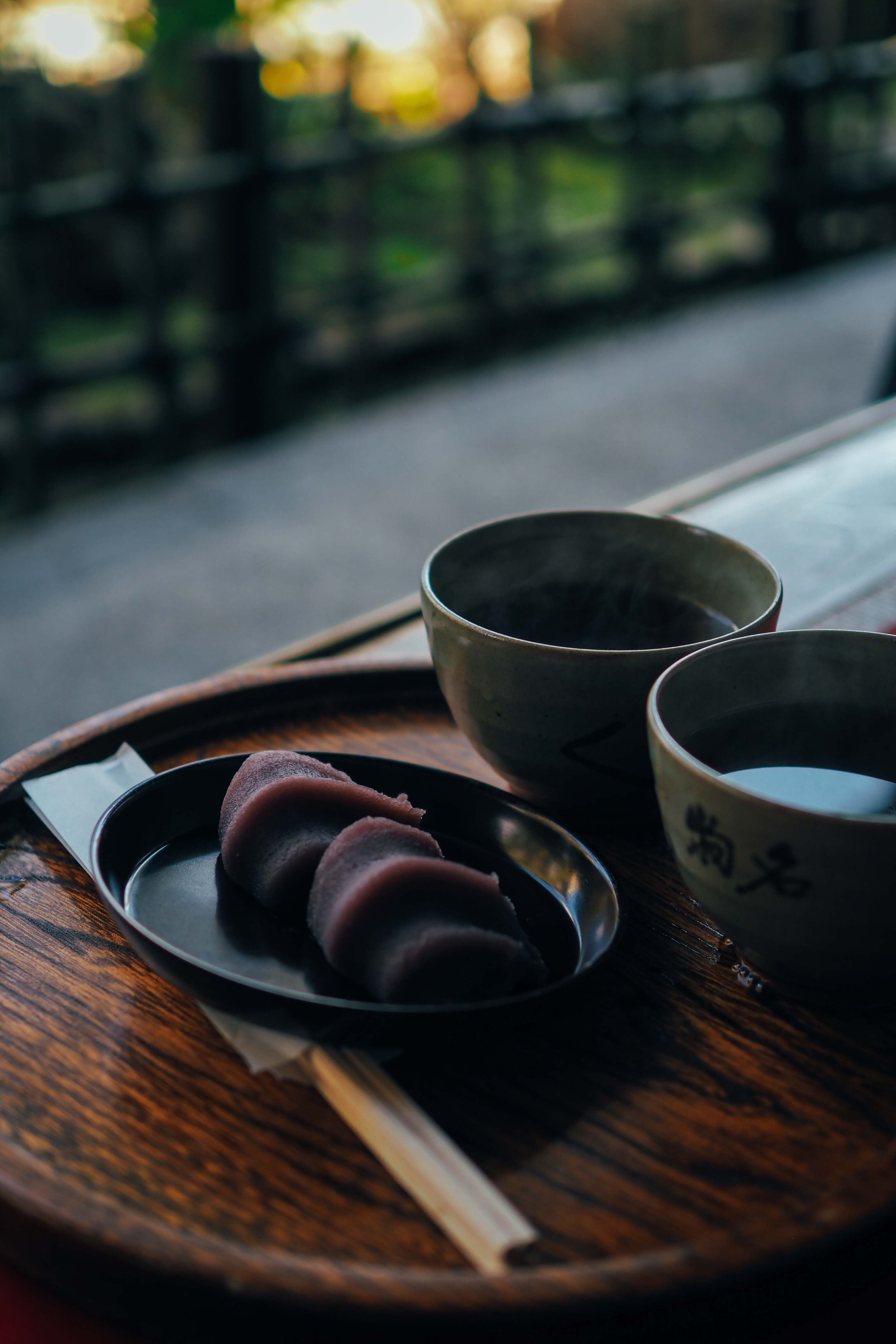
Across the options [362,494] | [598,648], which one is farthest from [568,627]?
[362,494]

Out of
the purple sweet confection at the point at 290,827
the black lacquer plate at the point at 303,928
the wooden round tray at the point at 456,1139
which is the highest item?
the purple sweet confection at the point at 290,827

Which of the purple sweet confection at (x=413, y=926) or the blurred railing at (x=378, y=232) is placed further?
the blurred railing at (x=378, y=232)

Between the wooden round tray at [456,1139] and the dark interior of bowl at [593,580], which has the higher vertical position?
the dark interior of bowl at [593,580]

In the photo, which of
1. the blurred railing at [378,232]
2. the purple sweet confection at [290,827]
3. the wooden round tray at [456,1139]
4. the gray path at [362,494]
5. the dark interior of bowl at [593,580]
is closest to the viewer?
the wooden round tray at [456,1139]

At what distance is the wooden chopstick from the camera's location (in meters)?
0.39

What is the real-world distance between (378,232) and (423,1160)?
140 inches

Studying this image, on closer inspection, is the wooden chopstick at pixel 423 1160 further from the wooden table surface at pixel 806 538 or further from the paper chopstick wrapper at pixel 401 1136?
the wooden table surface at pixel 806 538

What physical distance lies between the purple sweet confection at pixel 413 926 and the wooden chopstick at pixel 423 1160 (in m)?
0.03

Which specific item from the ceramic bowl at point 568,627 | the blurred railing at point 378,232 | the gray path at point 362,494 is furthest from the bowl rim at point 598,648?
the blurred railing at point 378,232

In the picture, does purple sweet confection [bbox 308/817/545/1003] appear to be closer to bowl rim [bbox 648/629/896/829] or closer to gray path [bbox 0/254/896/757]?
bowl rim [bbox 648/629/896/829]

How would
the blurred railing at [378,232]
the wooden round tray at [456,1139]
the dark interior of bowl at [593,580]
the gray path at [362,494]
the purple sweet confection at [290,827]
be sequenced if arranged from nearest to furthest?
the wooden round tray at [456,1139] → the purple sweet confection at [290,827] → the dark interior of bowl at [593,580] → the gray path at [362,494] → the blurred railing at [378,232]

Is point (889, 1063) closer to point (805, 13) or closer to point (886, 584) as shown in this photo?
point (886, 584)

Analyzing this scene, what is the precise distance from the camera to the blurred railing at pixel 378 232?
2.76 meters

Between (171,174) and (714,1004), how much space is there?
2.86 meters
